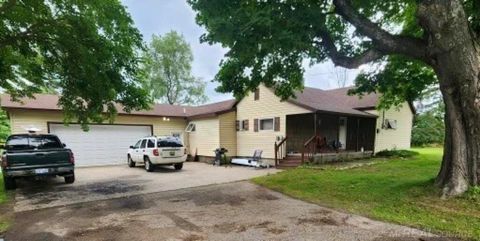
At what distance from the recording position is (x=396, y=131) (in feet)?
62.3

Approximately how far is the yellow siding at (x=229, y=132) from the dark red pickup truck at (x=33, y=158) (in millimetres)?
8979

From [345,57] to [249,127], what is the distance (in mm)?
9991

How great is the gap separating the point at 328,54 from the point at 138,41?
19.5 ft

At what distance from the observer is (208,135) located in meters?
18.9

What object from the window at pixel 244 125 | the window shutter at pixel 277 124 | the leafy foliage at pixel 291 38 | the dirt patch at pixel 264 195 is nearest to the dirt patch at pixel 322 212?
the dirt patch at pixel 264 195

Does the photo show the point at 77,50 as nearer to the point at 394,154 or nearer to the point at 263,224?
the point at 263,224

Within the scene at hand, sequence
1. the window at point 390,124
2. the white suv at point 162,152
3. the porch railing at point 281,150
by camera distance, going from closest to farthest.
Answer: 1. the white suv at point 162,152
2. the porch railing at point 281,150
3. the window at point 390,124

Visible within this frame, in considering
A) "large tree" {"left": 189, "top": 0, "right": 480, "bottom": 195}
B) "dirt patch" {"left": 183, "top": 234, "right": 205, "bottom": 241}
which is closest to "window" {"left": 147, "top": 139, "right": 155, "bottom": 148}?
"large tree" {"left": 189, "top": 0, "right": 480, "bottom": 195}

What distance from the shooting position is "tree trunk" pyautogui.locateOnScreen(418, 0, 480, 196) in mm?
6348

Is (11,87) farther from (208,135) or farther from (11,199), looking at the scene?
(208,135)

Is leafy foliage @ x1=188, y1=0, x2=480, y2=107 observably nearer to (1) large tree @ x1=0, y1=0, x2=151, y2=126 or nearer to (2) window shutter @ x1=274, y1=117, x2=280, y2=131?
(1) large tree @ x1=0, y1=0, x2=151, y2=126

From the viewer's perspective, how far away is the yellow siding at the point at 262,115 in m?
15.4

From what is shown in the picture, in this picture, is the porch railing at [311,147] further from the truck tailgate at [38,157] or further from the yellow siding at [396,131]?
the truck tailgate at [38,157]

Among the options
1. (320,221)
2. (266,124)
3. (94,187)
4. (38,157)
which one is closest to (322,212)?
(320,221)
